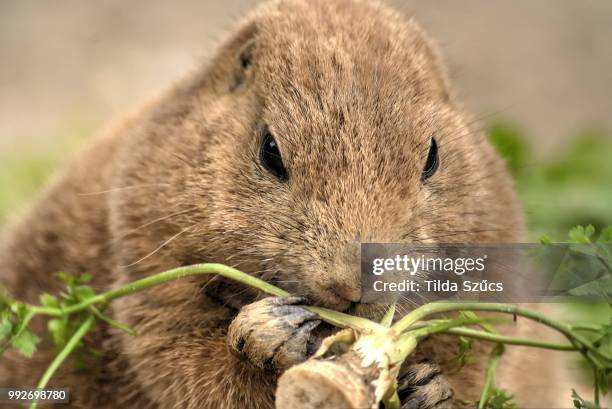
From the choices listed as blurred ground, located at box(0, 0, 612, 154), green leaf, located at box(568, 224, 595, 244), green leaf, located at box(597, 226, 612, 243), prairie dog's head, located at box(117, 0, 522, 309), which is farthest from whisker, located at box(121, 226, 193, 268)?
blurred ground, located at box(0, 0, 612, 154)

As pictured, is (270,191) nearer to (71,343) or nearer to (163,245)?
(163,245)

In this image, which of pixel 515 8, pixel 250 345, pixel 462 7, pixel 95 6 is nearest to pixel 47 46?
pixel 95 6

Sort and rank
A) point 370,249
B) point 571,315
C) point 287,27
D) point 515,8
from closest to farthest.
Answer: point 370,249 < point 287,27 < point 571,315 < point 515,8

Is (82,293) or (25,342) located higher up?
(82,293)

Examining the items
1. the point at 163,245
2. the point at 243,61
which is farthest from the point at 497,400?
the point at 243,61

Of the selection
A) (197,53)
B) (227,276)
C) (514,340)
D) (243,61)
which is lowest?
(514,340)

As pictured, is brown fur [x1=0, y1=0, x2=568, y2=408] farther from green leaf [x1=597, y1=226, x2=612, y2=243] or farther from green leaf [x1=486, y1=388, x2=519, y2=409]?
green leaf [x1=597, y1=226, x2=612, y2=243]

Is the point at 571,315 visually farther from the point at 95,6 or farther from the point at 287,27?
the point at 95,6
